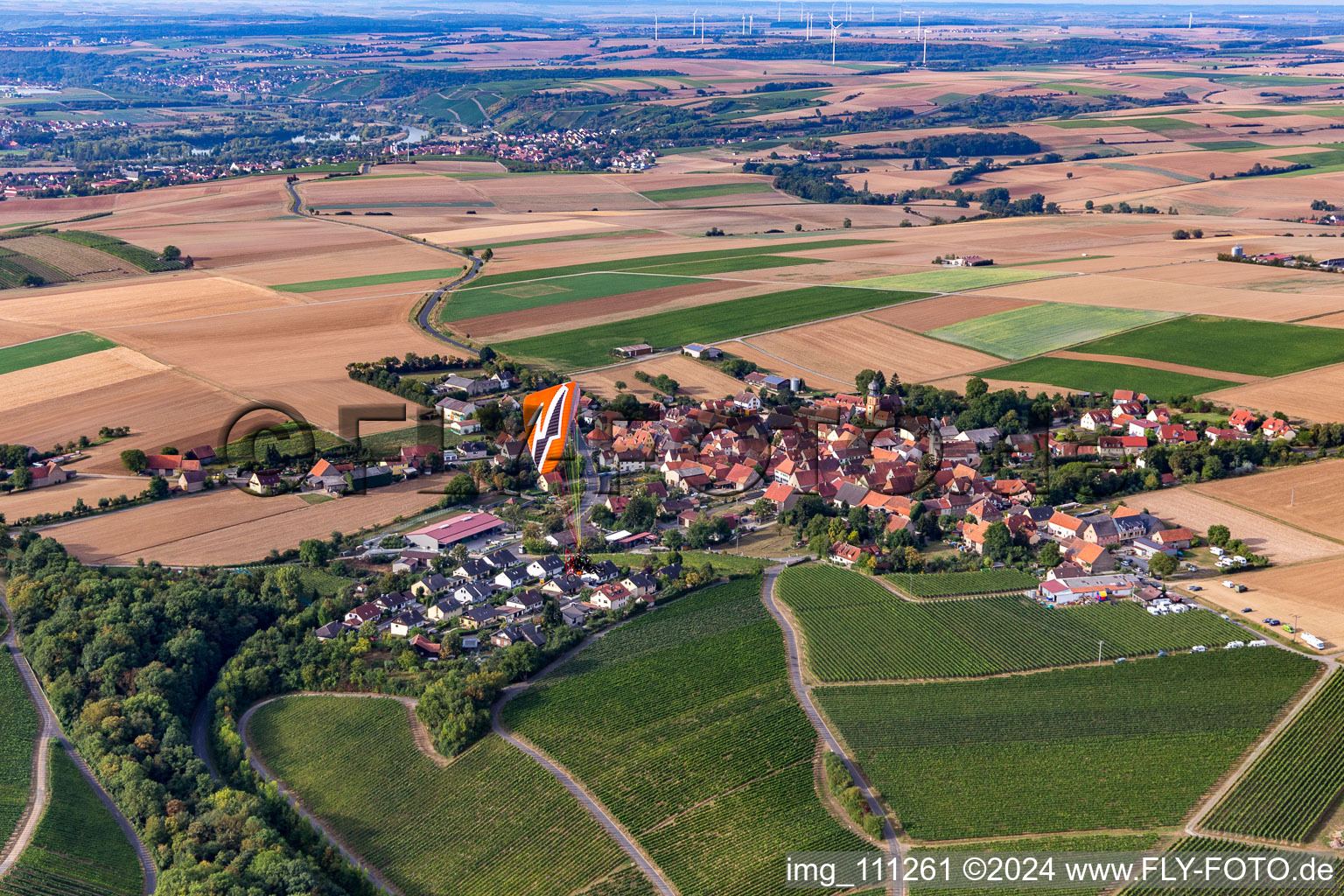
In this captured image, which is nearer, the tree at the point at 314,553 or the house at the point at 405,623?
the house at the point at 405,623

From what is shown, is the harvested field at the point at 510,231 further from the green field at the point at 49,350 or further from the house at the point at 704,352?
the house at the point at 704,352

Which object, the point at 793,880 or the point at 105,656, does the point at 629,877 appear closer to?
the point at 793,880

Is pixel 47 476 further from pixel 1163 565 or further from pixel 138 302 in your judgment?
pixel 1163 565

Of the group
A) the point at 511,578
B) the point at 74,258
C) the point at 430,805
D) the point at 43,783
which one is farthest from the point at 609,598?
the point at 74,258

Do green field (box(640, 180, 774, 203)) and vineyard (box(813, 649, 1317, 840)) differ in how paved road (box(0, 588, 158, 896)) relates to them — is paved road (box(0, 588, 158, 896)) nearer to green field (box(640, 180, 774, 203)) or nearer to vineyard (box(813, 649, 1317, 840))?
vineyard (box(813, 649, 1317, 840))

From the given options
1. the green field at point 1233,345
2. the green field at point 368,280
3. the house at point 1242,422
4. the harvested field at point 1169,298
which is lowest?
the house at point 1242,422

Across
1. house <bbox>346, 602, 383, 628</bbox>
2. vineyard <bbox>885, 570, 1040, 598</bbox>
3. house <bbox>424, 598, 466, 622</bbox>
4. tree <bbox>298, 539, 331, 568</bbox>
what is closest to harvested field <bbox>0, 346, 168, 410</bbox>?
tree <bbox>298, 539, 331, 568</bbox>

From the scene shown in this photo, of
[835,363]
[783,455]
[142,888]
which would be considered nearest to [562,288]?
[835,363]

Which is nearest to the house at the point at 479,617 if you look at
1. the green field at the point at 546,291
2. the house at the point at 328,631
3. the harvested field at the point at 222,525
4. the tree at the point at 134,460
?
the house at the point at 328,631
